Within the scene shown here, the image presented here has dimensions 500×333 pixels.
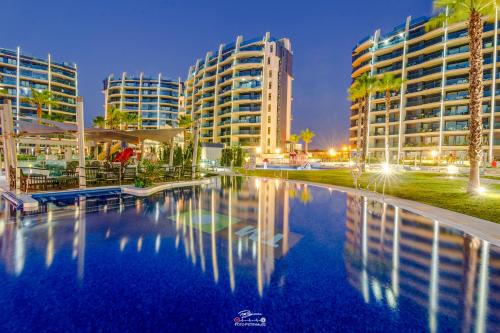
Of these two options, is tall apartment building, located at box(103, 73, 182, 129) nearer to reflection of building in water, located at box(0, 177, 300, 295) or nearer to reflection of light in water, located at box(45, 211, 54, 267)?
reflection of building in water, located at box(0, 177, 300, 295)

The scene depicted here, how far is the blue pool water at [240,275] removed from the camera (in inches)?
120

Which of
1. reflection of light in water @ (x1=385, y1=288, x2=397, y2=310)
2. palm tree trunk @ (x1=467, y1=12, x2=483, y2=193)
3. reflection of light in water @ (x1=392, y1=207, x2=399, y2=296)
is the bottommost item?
reflection of light in water @ (x1=392, y1=207, x2=399, y2=296)

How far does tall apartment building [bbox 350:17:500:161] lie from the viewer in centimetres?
4244

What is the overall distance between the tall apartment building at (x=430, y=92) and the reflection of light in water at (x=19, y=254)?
5359 cm

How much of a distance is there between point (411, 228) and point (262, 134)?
5041 centimetres

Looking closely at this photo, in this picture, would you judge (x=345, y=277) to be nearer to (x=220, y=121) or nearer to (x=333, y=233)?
(x=333, y=233)

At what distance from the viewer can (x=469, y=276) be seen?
425cm

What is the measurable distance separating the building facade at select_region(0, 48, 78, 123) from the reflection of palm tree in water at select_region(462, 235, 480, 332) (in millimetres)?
72498

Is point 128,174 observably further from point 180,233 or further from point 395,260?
point 395,260

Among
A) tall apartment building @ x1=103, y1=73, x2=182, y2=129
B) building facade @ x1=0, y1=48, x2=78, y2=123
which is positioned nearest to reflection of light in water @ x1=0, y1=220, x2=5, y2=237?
building facade @ x1=0, y1=48, x2=78, y2=123

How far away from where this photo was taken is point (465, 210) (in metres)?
8.82

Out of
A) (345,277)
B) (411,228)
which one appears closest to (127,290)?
(345,277)

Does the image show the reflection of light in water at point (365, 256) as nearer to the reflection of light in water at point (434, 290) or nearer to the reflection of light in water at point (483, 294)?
Answer: the reflection of light in water at point (434, 290)

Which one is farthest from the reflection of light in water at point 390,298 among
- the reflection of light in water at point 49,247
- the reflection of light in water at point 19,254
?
the reflection of light in water at point 19,254
